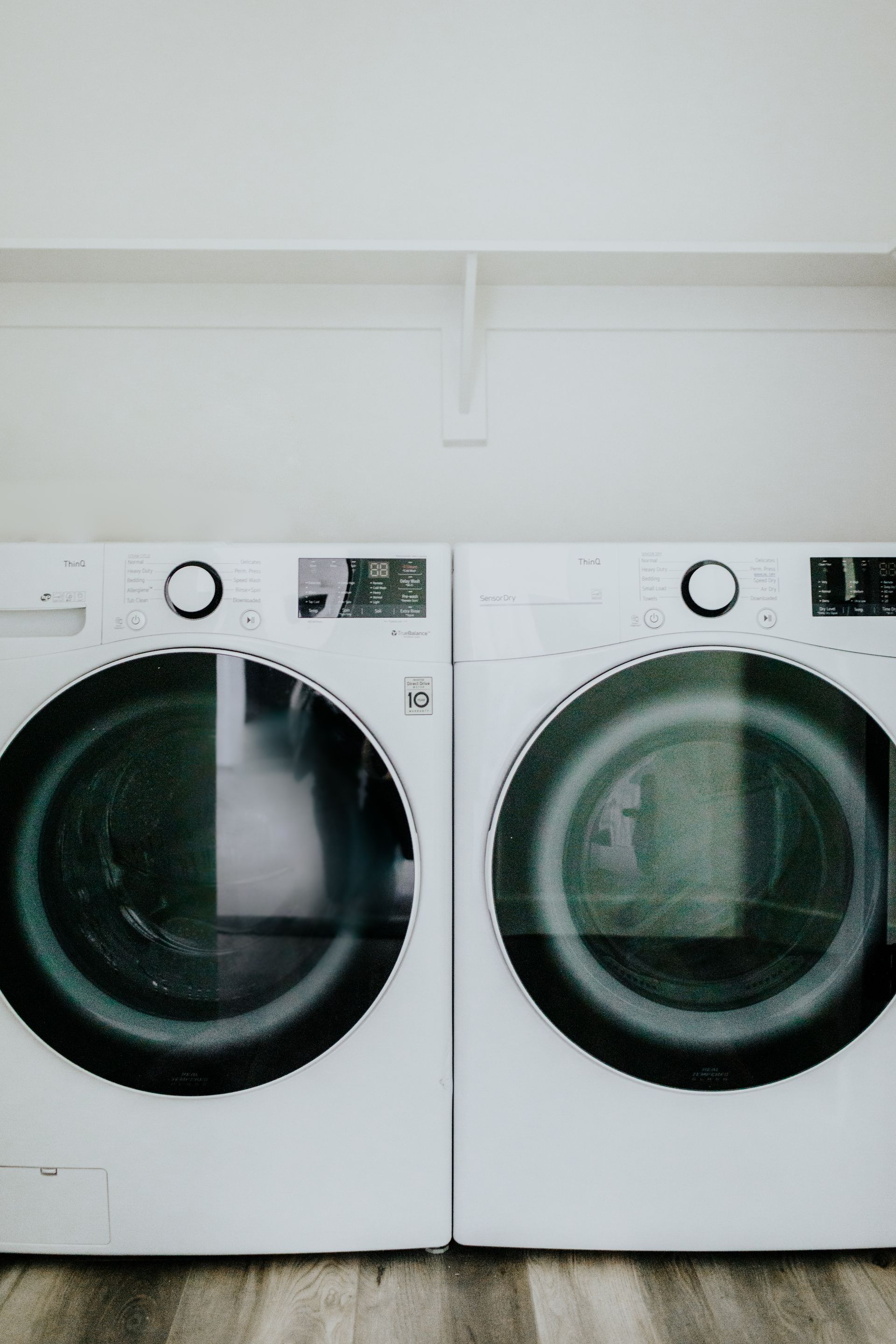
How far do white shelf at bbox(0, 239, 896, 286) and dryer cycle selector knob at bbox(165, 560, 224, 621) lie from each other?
2.23 ft

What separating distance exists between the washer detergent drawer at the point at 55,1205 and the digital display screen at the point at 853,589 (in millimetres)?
1270

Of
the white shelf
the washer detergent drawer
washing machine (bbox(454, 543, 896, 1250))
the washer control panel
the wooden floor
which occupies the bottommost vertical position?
the wooden floor

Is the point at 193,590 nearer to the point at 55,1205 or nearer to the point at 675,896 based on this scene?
the point at 675,896

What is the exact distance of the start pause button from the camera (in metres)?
1.05

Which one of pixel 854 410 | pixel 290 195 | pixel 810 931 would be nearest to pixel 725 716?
pixel 810 931

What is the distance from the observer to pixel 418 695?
1.05 meters

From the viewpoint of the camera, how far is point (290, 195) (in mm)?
1549

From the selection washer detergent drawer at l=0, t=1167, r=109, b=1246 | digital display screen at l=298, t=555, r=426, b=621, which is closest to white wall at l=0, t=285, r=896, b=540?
digital display screen at l=298, t=555, r=426, b=621

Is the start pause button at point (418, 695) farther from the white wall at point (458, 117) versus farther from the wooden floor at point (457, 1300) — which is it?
the white wall at point (458, 117)

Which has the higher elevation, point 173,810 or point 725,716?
point 725,716

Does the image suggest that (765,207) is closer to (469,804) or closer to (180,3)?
(180,3)

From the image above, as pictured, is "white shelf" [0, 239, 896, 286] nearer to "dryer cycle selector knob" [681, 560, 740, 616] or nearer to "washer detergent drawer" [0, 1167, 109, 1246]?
"dryer cycle selector knob" [681, 560, 740, 616]

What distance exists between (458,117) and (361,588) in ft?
3.73

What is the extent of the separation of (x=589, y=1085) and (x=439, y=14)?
1.98m
